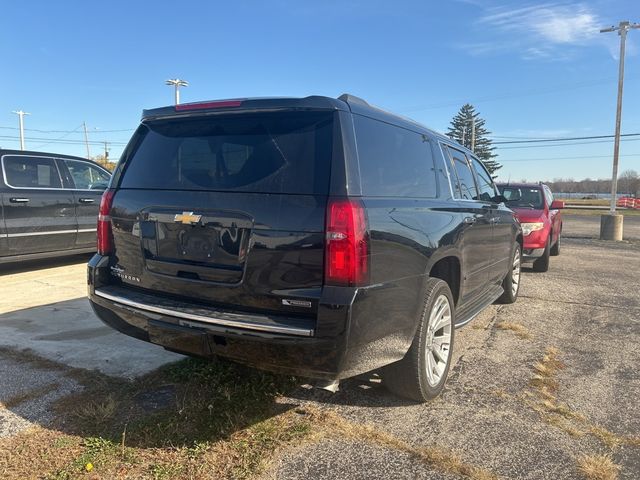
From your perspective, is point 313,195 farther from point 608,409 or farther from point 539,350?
point 539,350

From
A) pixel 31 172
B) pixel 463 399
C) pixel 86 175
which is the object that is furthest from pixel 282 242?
pixel 86 175

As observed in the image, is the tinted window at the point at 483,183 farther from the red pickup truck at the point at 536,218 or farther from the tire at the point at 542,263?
the tire at the point at 542,263

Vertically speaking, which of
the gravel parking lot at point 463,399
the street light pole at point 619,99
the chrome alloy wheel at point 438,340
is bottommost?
the gravel parking lot at point 463,399

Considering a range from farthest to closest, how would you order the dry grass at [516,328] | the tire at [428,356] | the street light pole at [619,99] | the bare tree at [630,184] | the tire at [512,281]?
the bare tree at [630,184]
the street light pole at [619,99]
the tire at [512,281]
the dry grass at [516,328]
the tire at [428,356]

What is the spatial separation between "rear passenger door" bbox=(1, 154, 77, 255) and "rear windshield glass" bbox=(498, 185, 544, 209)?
25.8 ft

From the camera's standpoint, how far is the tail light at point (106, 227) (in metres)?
3.25

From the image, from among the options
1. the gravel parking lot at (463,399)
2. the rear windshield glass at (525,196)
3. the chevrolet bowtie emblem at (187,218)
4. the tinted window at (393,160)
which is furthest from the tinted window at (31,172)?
the rear windshield glass at (525,196)

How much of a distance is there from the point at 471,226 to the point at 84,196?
643cm

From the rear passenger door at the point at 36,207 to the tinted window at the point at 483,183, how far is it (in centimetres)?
616

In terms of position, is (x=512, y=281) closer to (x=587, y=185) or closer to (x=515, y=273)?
(x=515, y=273)

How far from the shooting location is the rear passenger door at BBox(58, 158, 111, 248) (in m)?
7.87

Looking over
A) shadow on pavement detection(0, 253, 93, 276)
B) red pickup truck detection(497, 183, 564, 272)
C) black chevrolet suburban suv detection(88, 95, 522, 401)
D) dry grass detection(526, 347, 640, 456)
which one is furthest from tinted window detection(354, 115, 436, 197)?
shadow on pavement detection(0, 253, 93, 276)

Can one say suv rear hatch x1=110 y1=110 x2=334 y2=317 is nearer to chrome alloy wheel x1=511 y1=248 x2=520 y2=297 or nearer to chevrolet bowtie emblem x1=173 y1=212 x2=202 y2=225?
chevrolet bowtie emblem x1=173 y1=212 x2=202 y2=225

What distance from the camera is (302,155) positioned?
2623 mm
